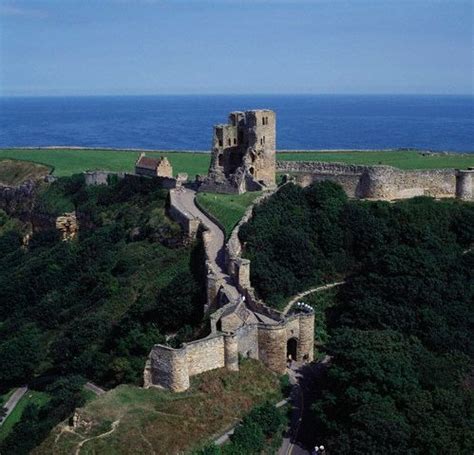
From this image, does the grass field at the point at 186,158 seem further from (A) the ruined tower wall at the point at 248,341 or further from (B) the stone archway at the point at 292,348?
(A) the ruined tower wall at the point at 248,341

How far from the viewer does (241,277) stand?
3619 cm

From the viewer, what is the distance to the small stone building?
62562 millimetres

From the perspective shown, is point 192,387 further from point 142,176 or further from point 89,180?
point 89,180

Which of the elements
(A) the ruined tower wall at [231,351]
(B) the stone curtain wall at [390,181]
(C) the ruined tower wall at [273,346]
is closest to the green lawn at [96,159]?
(B) the stone curtain wall at [390,181]

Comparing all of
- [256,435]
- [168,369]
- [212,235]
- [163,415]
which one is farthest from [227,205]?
[163,415]

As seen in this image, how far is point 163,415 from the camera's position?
86.1ft

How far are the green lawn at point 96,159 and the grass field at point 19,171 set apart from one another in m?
1.56

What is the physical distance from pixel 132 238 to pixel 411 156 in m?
24.5

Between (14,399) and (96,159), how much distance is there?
49214 millimetres

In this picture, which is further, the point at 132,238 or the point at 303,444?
the point at 132,238

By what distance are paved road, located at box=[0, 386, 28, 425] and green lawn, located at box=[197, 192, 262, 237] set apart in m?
14.5

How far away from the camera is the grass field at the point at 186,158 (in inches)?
2254

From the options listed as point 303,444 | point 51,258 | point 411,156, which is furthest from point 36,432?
point 411,156

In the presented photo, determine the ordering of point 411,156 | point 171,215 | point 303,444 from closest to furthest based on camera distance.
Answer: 1. point 303,444
2. point 171,215
3. point 411,156
